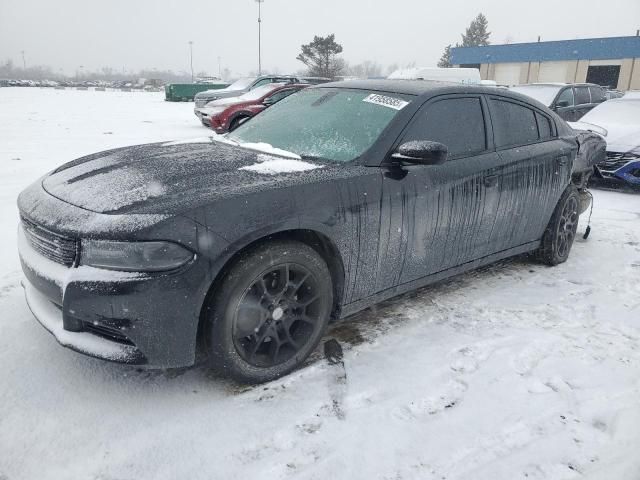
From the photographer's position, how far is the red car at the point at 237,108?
40.7ft

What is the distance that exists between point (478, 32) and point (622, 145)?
2917 inches

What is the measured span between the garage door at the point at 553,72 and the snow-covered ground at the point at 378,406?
42563 mm

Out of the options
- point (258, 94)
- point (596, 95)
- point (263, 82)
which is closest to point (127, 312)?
point (258, 94)

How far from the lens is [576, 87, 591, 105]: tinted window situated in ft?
38.1

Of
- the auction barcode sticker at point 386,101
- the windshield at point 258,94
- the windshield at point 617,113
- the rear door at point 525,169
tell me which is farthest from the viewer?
the windshield at point 258,94

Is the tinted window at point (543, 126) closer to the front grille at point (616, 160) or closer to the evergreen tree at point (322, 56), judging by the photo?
the front grille at point (616, 160)

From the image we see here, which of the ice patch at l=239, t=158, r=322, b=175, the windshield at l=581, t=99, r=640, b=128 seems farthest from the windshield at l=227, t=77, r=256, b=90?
the ice patch at l=239, t=158, r=322, b=175

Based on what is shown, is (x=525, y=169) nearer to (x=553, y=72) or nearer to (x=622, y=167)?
(x=622, y=167)

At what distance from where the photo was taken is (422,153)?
111 inches

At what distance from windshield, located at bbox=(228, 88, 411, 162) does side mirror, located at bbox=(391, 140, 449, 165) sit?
232mm

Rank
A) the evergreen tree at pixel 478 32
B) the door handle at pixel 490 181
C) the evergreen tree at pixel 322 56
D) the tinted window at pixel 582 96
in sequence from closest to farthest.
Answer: the door handle at pixel 490 181 < the tinted window at pixel 582 96 < the evergreen tree at pixel 322 56 < the evergreen tree at pixel 478 32

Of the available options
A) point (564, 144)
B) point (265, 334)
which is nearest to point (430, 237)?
point (265, 334)

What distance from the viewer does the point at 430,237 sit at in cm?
317

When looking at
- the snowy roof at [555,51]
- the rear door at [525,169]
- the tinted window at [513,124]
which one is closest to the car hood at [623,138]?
the rear door at [525,169]
